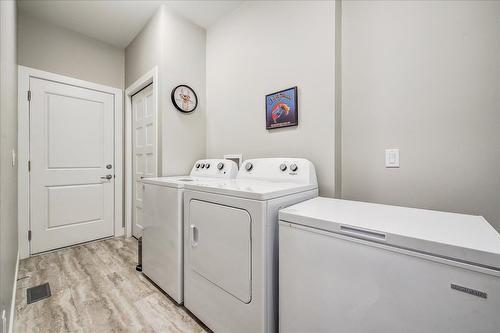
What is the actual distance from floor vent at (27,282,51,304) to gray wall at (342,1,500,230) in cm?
249

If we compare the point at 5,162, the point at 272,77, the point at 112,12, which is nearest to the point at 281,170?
the point at 272,77

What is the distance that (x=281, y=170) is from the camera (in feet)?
5.19

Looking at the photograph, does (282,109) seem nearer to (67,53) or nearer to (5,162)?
(5,162)

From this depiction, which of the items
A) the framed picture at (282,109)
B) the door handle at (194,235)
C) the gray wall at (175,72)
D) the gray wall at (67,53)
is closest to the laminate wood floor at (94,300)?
the door handle at (194,235)

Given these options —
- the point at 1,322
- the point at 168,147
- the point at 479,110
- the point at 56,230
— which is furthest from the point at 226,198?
the point at 56,230

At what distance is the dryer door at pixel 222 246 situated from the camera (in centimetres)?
110

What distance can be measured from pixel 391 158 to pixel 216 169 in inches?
56.6

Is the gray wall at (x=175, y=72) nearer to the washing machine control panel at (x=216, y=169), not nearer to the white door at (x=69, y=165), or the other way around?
the washing machine control panel at (x=216, y=169)

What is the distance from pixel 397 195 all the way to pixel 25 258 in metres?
3.63

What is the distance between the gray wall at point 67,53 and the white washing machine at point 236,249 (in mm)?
2504

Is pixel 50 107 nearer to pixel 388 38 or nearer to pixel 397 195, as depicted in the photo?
pixel 388 38

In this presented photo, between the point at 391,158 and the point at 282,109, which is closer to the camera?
the point at 391,158

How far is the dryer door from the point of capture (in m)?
1.10

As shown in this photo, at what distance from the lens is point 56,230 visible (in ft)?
8.16
